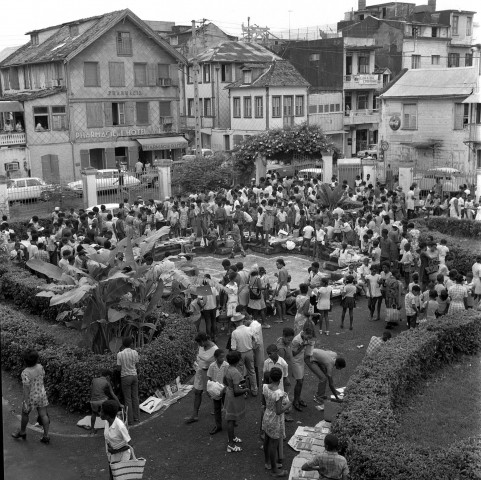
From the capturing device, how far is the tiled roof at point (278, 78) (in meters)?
41.0

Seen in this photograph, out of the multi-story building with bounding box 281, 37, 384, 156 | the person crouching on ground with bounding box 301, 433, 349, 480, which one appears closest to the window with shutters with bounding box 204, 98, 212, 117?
the multi-story building with bounding box 281, 37, 384, 156

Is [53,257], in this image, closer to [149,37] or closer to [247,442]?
[247,442]

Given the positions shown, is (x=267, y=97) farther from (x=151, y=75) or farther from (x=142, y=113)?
(x=142, y=113)

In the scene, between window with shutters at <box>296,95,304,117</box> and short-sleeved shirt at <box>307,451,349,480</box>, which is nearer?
short-sleeved shirt at <box>307,451,349,480</box>

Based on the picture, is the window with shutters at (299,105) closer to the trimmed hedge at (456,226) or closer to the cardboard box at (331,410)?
the trimmed hedge at (456,226)

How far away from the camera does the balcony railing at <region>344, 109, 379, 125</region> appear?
47.0 metres

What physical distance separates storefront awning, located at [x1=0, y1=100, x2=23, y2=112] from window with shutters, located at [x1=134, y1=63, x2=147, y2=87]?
720cm

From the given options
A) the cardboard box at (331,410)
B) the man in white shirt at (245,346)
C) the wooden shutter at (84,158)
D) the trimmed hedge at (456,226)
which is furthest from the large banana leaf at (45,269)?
the wooden shutter at (84,158)

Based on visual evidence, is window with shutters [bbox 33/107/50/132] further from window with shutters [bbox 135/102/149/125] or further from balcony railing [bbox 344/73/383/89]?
balcony railing [bbox 344/73/383/89]

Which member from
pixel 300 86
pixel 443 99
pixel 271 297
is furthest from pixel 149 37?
pixel 271 297

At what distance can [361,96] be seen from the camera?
47688mm

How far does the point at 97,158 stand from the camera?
126 ft

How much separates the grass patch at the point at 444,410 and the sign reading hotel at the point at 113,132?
95.8ft

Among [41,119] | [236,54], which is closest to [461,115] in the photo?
[236,54]
